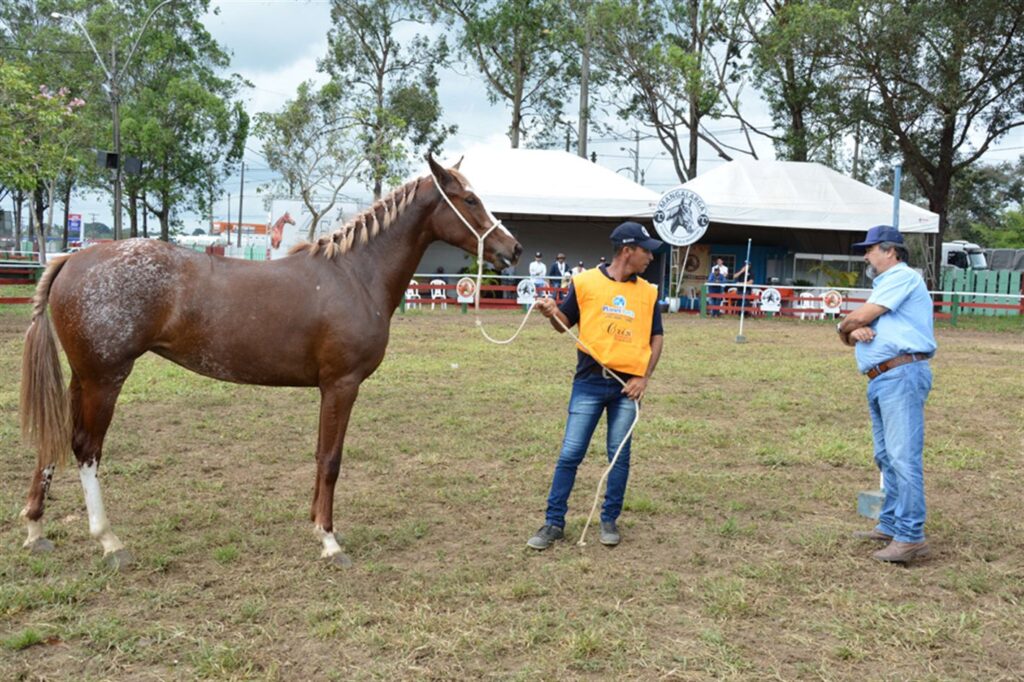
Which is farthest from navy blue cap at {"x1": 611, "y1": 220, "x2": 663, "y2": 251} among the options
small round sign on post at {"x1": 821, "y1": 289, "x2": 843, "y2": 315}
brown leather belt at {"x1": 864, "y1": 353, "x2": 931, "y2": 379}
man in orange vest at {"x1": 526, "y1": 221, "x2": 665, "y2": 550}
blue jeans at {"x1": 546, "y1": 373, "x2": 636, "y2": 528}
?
small round sign on post at {"x1": 821, "y1": 289, "x2": 843, "y2": 315}

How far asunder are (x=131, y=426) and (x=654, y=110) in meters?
26.5

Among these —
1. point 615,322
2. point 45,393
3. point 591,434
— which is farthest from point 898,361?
point 45,393

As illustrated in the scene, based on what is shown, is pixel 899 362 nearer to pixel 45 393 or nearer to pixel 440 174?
pixel 440 174

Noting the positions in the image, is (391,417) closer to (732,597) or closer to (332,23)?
(732,597)

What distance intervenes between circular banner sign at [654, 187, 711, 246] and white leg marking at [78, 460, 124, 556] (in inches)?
472

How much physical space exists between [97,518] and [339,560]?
Answer: 1.36 metres

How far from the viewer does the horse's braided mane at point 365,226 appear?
4902 millimetres

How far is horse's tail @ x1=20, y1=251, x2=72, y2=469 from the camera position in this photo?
441 cm

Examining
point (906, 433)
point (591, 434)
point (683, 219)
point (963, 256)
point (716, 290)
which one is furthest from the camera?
point (963, 256)

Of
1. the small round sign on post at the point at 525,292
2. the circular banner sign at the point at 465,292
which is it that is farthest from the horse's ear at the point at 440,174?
the small round sign on post at the point at 525,292

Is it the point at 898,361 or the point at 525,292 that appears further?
the point at 525,292

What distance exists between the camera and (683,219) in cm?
1570

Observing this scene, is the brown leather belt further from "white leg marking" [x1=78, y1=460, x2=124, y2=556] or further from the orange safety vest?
"white leg marking" [x1=78, y1=460, x2=124, y2=556]

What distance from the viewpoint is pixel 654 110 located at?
3041 centimetres
